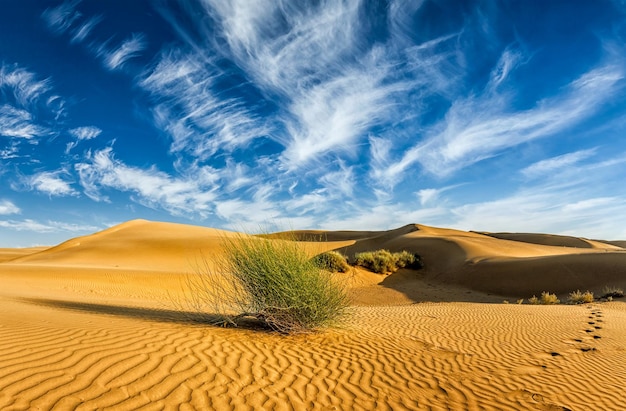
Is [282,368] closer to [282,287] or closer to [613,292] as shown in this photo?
[282,287]

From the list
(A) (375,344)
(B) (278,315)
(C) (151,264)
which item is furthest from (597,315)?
(C) (151,264)

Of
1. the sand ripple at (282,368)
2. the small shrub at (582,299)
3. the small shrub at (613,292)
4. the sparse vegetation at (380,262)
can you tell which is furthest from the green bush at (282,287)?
the sparse vegetation at (380,262)

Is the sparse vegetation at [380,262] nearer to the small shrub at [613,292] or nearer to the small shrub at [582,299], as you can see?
the small shrub at [582,299]

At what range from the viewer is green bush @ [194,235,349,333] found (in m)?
8.00

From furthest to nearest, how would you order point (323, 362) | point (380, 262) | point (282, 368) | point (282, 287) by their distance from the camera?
point (380, 262) → point (282, 287) → point (323, 362) → point (282, 368)

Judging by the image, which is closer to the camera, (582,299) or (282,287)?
(282,287)

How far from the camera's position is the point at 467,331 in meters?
9.78

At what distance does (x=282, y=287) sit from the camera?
7.93m

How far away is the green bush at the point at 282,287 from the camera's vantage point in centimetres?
800

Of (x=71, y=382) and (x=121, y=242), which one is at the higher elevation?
(x=121, y=242)

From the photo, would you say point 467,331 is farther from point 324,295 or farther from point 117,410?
point 117,410

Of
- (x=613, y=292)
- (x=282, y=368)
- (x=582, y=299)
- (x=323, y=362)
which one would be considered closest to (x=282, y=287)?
(x=323, y=362)

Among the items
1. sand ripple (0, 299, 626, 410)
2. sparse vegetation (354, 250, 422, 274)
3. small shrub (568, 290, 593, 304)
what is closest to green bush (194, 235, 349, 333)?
sand ripple (0, 299, 626, 410)

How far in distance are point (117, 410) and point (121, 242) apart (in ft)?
131
